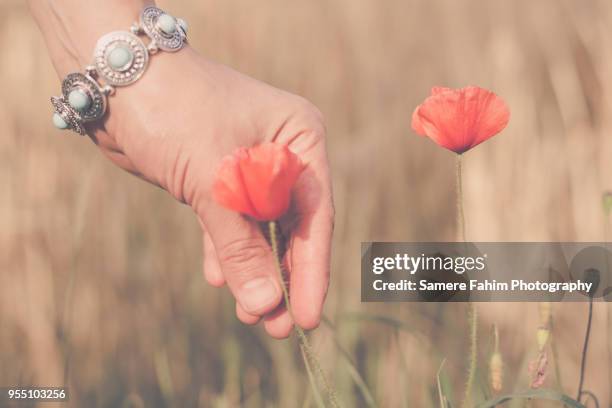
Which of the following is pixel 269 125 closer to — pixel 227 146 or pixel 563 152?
pixel 227 146

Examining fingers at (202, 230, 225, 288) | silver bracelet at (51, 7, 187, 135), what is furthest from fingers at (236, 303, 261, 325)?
silver bracelet at (51, 7, 187, 135)

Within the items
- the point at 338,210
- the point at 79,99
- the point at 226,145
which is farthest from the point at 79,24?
the point at 338,210

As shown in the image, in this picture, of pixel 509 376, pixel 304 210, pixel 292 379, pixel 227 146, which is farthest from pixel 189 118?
pixel 509 376

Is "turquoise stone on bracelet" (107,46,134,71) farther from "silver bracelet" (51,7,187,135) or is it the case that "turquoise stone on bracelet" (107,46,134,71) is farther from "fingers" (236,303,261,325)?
"fingers" (236,303,261,325)

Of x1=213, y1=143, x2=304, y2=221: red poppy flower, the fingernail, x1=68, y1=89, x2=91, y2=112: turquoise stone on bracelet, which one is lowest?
the fingernail

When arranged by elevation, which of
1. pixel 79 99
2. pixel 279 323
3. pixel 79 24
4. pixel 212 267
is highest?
pixel 79 24

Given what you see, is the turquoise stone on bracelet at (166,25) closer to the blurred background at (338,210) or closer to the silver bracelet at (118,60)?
the silver bracelet at (118,60)

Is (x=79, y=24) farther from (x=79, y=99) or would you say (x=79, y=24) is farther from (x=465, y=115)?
(x=465, y=115)
